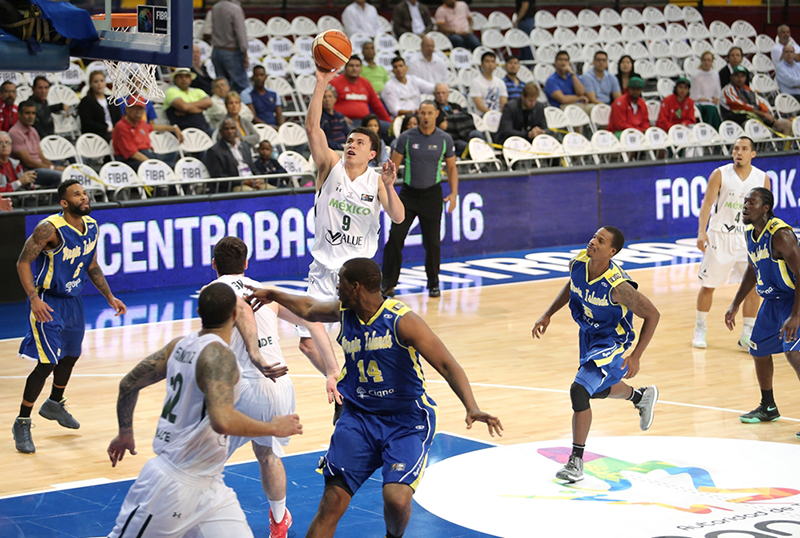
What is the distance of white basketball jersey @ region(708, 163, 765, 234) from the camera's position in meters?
11.3

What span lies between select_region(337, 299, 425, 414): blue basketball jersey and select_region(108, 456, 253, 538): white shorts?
1065 millimetres

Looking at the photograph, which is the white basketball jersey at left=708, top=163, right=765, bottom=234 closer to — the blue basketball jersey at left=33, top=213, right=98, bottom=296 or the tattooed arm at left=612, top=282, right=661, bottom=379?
the tattooed arm at left=612, top=282, right=661, bottom=379

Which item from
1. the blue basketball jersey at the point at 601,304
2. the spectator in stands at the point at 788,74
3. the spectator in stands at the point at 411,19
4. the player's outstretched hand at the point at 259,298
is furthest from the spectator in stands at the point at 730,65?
the player's outstretched hand at the point at 259,298

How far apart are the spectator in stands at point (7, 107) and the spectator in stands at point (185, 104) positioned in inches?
81.8

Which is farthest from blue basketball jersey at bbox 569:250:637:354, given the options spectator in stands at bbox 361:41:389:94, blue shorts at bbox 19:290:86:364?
spectator in stands at bbox 361:41:389:94

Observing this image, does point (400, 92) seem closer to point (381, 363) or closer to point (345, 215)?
point (345, 215)

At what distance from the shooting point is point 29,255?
25.7 feet

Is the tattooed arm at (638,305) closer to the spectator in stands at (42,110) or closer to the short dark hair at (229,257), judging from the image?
the short dark hair at (229,257)

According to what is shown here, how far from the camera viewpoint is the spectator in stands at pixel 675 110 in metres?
19.5

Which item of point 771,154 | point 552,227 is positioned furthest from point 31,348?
point 771,154

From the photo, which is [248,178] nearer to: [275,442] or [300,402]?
[300,402]

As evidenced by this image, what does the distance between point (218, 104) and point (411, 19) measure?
547 cm

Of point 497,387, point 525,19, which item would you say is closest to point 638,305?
point 497,387

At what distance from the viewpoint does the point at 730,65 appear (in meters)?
21.3
